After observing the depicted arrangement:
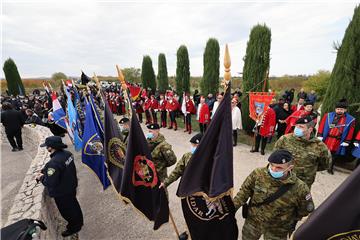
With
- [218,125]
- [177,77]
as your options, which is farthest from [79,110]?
[177,77]

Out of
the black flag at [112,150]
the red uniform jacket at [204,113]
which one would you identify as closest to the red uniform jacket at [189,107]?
the red uniform jacket at [204,113]

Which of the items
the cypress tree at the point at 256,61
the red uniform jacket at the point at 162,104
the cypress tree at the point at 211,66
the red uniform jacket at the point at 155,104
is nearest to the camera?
the cypress tree at the point at 256,61

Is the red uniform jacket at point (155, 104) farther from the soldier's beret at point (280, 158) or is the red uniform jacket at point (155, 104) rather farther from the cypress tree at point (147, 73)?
the soldier's beret at point (280, 158)

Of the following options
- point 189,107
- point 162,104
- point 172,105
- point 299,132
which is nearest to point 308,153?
point 299,132

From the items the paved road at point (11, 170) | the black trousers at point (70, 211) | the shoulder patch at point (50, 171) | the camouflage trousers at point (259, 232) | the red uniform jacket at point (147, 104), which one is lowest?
the paved road at point (11, 170)

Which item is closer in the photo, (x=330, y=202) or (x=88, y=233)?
(x=330, y=202)

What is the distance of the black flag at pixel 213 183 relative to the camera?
213 centimetres

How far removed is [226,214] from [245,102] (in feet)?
25.6

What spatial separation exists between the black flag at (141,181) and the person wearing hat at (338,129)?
4.27 meters

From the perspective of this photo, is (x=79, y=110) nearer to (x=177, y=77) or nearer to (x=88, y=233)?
(x=88, y=233)

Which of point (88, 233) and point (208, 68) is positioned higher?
point (208, 68)

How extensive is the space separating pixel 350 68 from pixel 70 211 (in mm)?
7672

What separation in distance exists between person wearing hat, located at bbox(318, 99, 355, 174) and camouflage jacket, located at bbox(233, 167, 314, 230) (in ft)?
11.1

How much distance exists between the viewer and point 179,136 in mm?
9820
